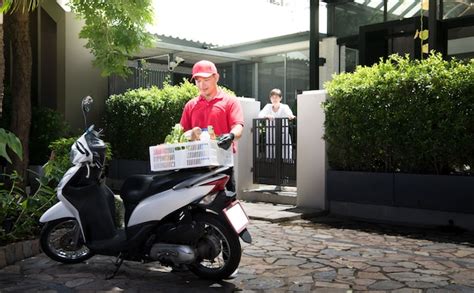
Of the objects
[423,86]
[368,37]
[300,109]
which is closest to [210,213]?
[423,86]

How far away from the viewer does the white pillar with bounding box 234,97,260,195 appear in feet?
32.9

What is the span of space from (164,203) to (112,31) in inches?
236

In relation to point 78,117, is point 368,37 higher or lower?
higher

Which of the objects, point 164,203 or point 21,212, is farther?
point 21,212

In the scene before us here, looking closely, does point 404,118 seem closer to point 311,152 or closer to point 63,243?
point 311,152

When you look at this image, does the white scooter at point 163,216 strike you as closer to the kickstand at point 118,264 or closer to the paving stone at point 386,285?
the kickstand at point 118,264

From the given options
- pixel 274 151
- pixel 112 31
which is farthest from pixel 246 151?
pixel 112 31

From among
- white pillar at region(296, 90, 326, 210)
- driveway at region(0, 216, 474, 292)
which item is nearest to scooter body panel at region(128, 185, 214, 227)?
driveway at region(0, 216, 474, 292)

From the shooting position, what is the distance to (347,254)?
5.64 meters

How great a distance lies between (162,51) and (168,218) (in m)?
11.8

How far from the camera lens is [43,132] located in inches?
409

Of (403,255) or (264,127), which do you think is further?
(264,127)

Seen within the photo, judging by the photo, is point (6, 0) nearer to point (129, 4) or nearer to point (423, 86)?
point (129, 4)

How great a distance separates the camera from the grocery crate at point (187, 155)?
169 inches
